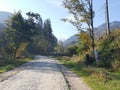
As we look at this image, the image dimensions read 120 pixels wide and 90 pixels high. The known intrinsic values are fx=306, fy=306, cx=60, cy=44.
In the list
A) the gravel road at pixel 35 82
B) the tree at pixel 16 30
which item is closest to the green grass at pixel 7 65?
the gravel road at pixel 35 82

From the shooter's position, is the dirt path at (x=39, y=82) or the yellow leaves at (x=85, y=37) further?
the yellow leaves at (x=85, y=37)

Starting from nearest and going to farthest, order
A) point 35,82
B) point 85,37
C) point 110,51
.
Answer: point 35,82, point 110,51, point 85,37

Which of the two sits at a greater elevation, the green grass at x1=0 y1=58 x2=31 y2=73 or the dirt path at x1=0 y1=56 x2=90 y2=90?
the green grass at x1=0 y1=58 x2=31 y2=73

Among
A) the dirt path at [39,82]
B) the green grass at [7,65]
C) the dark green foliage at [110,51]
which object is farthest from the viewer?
the green grass at [7,65]

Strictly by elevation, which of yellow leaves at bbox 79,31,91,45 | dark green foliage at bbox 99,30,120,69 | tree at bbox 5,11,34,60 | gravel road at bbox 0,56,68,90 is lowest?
gravel road at bbox 0,56,68,90

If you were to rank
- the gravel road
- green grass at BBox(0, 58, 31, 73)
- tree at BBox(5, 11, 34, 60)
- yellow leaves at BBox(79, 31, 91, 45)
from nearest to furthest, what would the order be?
the gravel road, green grass at BBox(0, 58, 31, 73), yellow leaves at BBox(79, 31, 91, 45), tree at BBox(5, 11, 34, 60)

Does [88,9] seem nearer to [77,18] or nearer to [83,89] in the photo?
[77,18]

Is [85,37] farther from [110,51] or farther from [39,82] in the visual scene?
[39,82]

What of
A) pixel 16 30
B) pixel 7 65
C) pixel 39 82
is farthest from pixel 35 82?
pixel 16 30

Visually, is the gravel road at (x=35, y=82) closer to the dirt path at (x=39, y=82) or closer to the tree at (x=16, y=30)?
the dirt path at (x=39, y=82)

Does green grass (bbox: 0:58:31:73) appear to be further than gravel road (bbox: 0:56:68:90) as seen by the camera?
Yes

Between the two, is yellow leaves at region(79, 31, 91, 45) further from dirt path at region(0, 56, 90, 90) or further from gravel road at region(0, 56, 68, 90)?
gravel road at region(0, 56, 68, 90)

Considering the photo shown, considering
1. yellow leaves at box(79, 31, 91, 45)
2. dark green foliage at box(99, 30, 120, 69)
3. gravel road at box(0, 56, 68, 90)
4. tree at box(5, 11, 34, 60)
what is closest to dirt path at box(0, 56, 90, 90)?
gravel road at box(0, 56, 68, 90)

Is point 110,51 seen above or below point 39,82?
above
